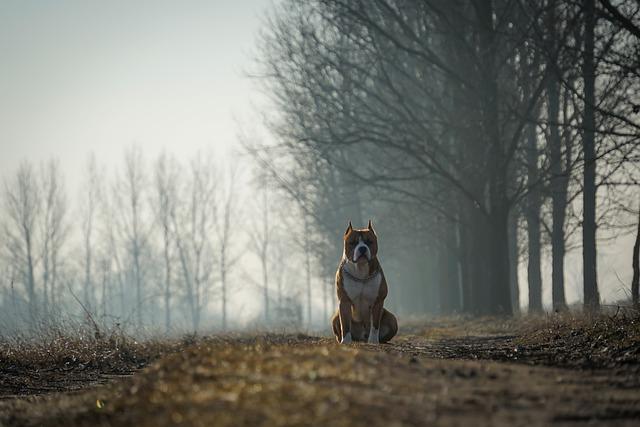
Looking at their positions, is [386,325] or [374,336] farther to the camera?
[386,325]

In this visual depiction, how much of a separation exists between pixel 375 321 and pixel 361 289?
0.53 meters

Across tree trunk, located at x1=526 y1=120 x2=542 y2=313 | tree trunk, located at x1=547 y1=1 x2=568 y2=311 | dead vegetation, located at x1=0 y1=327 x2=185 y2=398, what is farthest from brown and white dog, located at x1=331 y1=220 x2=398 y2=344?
tree trunk, located at x1=526 y1=120 x2=542 y2=313

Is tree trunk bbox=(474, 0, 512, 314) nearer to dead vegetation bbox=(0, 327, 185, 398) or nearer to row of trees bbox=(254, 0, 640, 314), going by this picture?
row of trees bbox=(254, 0, 640, 314)

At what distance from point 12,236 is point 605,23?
159 ft

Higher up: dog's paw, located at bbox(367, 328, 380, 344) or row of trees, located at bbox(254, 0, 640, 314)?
row of trees, located at bbox(254, 0, 640, 314)

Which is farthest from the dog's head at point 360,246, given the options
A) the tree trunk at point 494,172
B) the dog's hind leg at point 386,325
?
the tree trunk at point 494,172

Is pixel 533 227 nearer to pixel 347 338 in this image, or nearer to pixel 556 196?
pixel 556 196

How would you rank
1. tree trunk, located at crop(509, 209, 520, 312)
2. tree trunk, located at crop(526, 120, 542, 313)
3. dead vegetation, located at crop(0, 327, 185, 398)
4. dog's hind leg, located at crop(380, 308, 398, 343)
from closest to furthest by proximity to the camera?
dead vegetation, located at crop(0, 327, 185, 398), dog's hind leg, located at crop(380, 308, 398, 343), tree trunk, located at crop(526, 120, 542, 313), tree trunk, located at crop(509, 209, 520, 312)

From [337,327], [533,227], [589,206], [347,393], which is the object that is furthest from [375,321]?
[533,227]

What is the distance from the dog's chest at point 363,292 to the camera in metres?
12.6

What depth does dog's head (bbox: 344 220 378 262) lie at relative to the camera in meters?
12.5

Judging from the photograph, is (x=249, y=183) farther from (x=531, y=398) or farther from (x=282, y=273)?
(x=282, y=273)

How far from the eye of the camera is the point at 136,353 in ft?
46.6

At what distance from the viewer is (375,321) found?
12672 mm
